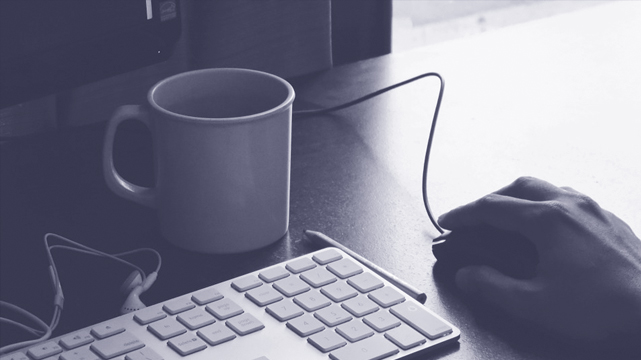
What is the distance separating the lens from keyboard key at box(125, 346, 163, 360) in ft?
1.71

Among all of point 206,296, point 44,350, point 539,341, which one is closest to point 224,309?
point 206,296

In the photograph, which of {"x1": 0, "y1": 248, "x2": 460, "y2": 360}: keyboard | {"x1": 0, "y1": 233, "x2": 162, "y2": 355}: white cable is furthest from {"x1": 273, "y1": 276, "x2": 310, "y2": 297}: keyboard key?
{"x1": 0, "y1": 233, "x2": 162, "y2": 355}: white cable

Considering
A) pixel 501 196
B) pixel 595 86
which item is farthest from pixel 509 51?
pixel 501 196

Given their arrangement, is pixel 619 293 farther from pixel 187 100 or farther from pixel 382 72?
pixel 382 72

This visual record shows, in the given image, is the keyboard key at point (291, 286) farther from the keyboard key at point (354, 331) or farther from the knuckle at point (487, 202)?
the knuckle at point (487, 202)

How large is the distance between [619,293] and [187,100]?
381mm

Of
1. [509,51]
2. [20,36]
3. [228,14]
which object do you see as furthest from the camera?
[509,51]

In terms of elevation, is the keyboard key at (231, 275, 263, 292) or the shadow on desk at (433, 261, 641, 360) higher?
the keyboard key at (231, 275, 263, 292)

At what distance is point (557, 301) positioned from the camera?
581 mm

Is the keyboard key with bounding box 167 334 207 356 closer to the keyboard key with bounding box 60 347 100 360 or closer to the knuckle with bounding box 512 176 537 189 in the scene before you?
the keyboard key with bounding box 60 347 100 360

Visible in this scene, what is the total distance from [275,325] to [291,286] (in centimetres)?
5

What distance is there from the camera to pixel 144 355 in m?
0.53

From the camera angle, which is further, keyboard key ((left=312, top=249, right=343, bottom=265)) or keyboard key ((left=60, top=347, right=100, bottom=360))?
keyboard key ((left=312, top=249, right=343, bottom=265))

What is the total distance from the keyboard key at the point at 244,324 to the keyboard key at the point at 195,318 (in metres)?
0.01
